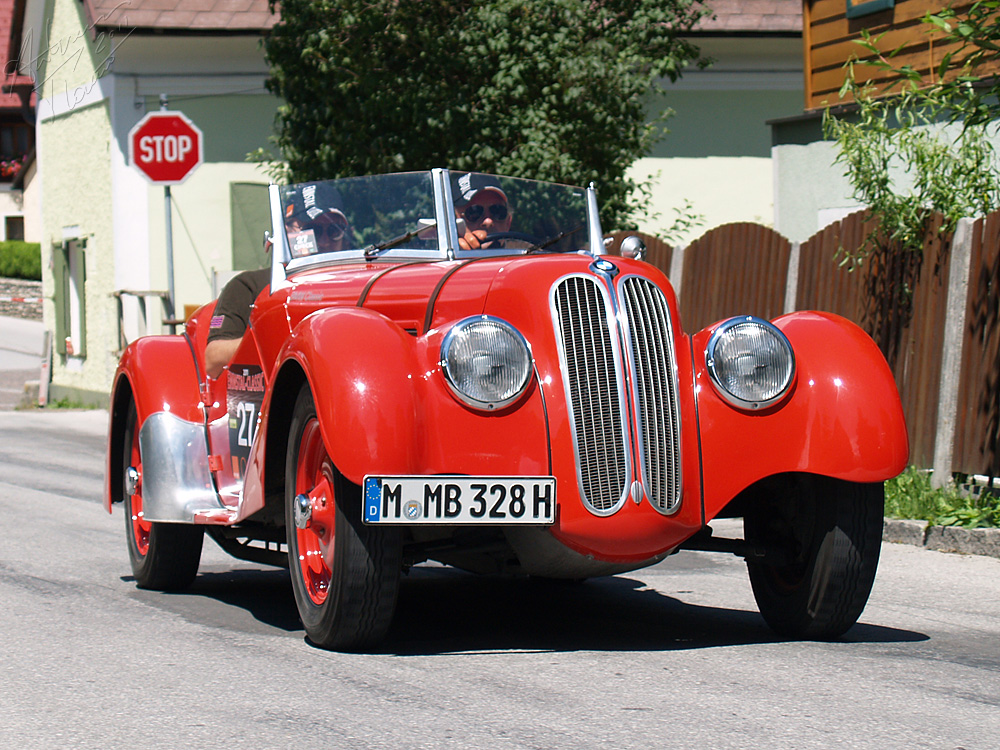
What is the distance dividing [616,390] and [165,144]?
39.9ft

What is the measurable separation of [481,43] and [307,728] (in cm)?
1078

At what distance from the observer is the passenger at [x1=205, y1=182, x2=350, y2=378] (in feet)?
22.5

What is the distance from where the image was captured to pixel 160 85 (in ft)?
66.5

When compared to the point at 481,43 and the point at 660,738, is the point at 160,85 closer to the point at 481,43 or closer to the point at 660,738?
the point at 481,43

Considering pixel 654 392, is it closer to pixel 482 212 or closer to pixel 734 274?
pixel 482 212

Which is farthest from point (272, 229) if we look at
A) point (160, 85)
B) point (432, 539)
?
point (160, 85)

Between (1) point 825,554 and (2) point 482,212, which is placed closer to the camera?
(1) point 825,554

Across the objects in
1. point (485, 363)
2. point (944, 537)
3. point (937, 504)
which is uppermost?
point (485, 363)

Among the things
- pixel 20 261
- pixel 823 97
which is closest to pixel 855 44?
pixel 823 97

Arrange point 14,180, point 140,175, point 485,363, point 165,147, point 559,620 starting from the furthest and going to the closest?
1. point 14,180
2. point 140,175
3. point 165,147
4. point 559,620
5. point 485,363

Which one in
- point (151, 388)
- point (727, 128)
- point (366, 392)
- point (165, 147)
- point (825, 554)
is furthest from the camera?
point (727, 128)

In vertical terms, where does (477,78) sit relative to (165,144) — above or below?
above

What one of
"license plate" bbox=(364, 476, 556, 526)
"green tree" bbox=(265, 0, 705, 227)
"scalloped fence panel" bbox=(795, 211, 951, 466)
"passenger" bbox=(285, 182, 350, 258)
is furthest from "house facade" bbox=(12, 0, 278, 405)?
"license plate" bbox=(364, 476, 556, 526)

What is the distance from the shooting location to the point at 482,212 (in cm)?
676
